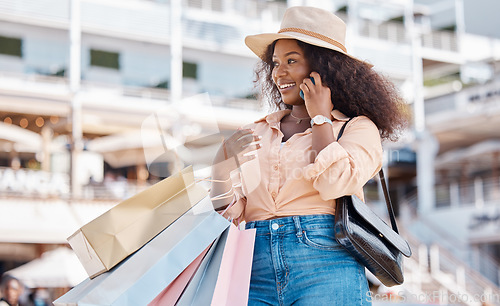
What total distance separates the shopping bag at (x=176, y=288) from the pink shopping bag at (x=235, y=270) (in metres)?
0.08

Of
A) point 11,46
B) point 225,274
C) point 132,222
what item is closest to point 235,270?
point 225,274

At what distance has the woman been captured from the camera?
6.67 ft

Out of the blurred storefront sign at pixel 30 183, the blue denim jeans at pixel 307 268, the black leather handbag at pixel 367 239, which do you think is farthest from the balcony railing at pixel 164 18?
the black leather handbag at pixel 367 239

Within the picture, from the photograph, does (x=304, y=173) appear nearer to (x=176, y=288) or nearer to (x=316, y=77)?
(x=316, y=77)

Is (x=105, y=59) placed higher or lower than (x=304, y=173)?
higher

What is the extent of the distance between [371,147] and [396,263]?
375 mm

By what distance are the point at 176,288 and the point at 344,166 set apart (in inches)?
23.8

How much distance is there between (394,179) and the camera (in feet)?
93.2

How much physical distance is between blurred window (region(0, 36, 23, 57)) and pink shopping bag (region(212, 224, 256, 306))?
20.0 meters

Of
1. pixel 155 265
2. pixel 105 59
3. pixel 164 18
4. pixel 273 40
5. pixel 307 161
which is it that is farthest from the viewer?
pixel 164 18

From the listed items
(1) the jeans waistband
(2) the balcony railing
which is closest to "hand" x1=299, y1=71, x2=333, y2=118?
(1) the jeans waistband

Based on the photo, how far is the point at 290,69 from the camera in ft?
7.47

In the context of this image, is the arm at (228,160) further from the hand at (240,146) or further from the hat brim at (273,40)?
the hat brim at (273,40)

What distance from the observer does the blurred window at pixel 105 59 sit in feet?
71.2
